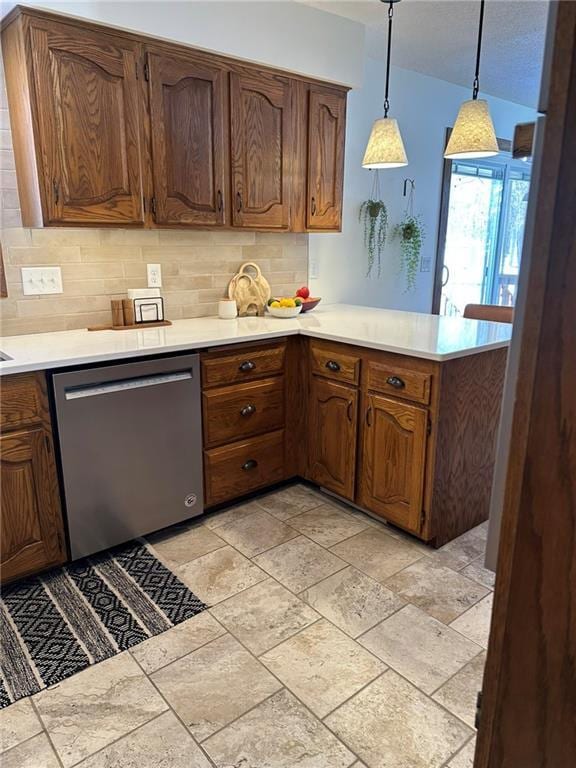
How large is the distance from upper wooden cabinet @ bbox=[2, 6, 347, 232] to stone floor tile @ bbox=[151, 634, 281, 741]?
1.74 meters

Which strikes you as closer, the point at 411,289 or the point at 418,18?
the point at 418,18

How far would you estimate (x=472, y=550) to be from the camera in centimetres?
237

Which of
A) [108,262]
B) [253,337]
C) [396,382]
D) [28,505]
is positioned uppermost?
[108,262]

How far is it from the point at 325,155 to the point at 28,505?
2.32 metres

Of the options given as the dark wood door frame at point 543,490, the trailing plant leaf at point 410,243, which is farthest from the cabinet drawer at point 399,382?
the trailing plant leaf at point 410,243

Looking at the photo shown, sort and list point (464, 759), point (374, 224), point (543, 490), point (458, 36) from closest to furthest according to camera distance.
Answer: point (543, 490)
point (464, 759)
point (458, 36)
point (374, 224)

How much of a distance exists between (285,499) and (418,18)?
2657mm

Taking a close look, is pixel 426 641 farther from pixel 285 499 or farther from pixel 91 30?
pixel 91 30

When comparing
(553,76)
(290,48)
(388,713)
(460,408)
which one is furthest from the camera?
(290,48)

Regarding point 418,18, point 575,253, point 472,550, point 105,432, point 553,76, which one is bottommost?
point 472,550

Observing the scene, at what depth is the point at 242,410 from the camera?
8.46 ft

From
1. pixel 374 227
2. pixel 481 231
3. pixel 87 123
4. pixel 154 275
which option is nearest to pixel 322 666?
pixel 154 275

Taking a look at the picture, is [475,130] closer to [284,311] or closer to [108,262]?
[284,311]

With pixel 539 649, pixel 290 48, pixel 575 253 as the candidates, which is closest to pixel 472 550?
pixel 539 649
